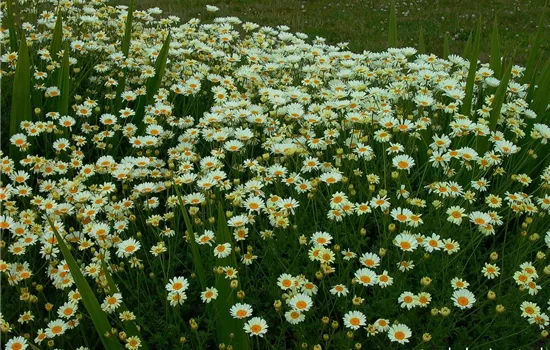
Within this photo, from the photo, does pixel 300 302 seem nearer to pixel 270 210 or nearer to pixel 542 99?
pixel 270 210

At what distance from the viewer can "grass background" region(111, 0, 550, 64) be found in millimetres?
7438

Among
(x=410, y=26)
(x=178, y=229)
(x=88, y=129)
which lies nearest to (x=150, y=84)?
(x=88, y=129)

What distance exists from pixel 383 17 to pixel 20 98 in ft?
22.0

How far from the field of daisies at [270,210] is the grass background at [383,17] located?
379 centimetres

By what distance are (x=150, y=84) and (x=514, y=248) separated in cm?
220

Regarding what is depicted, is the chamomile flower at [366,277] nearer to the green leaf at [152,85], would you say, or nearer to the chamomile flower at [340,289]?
the chamomile flower at [340,289]

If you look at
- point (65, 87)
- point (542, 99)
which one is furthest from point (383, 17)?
point (65, 87)

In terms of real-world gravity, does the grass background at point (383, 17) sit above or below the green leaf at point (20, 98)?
below

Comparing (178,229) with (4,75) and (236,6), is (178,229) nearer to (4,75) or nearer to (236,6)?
(4,75)

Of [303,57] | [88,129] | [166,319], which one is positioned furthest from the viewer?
[303,57]

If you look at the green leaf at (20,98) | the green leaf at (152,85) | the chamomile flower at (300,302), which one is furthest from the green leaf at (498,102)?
the green leaf at (20,98)

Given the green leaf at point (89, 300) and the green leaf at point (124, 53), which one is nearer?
the green leaf at point (89, 300)

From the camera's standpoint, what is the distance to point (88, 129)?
10.4 ft

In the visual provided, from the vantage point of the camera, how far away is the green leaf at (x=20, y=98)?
9.90 feet
